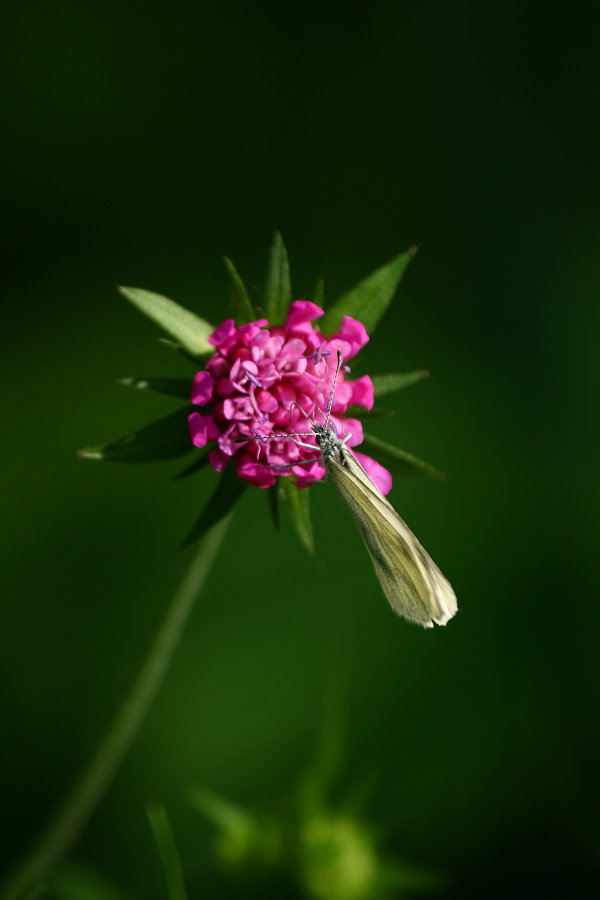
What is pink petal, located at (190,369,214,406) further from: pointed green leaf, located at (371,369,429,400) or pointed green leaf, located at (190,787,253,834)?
pointed green leaf, located at (190,787,253,834)

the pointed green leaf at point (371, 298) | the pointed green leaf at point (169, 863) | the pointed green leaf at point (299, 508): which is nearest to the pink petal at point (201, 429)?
the pointed green leaf at point (299, 508)

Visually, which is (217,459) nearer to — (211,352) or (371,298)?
(211,352)

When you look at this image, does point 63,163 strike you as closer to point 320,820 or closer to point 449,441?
point 449,441

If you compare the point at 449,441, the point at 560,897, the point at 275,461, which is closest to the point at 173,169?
the point at 449,441

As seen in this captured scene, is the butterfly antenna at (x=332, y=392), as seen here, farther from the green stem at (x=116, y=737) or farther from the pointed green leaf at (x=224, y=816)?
the pointed green leaf at (x=224, y=816)

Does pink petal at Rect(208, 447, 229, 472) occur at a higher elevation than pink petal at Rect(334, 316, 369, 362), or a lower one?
lower

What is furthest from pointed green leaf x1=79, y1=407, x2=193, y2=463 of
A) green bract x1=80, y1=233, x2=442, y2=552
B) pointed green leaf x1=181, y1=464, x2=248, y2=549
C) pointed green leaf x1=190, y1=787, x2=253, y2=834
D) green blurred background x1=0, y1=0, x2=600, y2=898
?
green blurred background x1=0, y1=0, x2=600, y2=898
